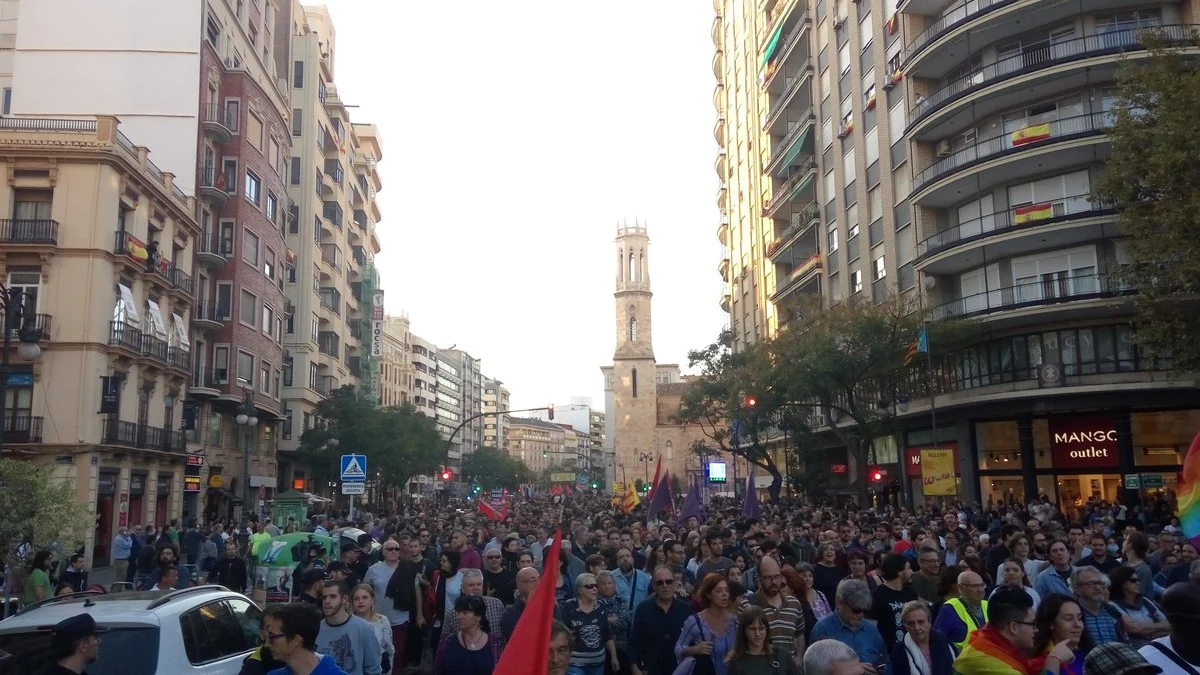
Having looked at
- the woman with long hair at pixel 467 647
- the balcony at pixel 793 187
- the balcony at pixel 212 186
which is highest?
the balcony at pixel 793 187

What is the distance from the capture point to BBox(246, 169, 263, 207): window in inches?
1719

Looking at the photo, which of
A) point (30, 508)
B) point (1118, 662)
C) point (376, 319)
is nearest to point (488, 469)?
point (376, 319)

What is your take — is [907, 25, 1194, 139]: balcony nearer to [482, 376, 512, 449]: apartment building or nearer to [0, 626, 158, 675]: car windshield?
[0, 626, 158, 675]: car windshield

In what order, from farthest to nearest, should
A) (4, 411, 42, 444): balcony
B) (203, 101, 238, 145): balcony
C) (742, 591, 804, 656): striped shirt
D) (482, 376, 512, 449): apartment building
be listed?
1. (482, 376, 512, 449): apartment building
2. (203, 101, 238, 145): balcony
3. (4, 411, 42, 444): balcony
4. (742, 591, 804, 656): striped shirt

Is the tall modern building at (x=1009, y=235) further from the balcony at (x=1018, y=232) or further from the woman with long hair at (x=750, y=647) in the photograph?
the woman with long hair at (x=750, y=647)

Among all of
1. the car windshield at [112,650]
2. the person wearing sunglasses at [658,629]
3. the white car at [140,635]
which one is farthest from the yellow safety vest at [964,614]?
the car windshield at [112,650]

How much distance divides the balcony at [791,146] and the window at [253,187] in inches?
1024

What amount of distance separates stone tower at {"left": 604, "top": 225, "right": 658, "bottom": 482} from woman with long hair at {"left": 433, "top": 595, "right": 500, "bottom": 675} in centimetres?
11198

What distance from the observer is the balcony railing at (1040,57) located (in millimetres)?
31438

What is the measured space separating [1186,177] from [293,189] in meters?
46.3

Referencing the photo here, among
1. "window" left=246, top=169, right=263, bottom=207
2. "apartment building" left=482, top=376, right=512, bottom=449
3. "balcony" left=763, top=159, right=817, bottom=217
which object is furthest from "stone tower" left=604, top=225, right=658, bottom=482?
"window" left=246, top=169, right=263, bottom=207

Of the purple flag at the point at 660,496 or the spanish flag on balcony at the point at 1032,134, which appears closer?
the purple flag at the point at 660,496

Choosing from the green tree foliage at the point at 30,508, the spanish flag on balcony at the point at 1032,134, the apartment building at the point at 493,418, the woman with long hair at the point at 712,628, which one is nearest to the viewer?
the woman with long hair at the point at 712,628

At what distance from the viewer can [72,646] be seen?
219 inches
